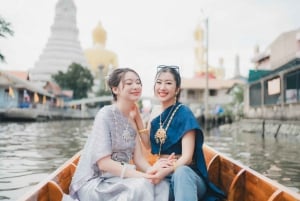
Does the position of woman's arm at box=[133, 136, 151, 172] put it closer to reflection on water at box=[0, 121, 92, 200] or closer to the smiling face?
the smiling face

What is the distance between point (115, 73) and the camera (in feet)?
10.5

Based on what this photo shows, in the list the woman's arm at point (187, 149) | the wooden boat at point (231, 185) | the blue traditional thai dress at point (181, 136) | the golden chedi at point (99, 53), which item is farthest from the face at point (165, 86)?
the golden chedi at point (99, 53)

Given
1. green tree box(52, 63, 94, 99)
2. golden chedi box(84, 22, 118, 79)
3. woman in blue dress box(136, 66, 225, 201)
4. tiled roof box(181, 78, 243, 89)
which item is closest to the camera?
woman in blue dress box(136, 66, 225, 201)

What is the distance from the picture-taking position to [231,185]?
3557 mm

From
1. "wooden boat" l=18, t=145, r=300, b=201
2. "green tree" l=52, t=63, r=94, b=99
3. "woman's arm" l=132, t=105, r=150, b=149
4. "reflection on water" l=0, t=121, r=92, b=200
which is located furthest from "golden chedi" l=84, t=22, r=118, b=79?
"woman's arm" l=132, t=105, r=150, b=149

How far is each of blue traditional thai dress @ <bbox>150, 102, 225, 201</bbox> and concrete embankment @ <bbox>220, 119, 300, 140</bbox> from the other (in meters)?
12.2

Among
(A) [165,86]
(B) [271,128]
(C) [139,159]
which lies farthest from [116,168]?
(B) [271,128]

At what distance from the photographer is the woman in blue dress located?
3.06 m

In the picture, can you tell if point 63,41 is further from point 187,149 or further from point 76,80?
point 187,149

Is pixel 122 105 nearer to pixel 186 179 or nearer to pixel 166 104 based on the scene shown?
pixel 166 104

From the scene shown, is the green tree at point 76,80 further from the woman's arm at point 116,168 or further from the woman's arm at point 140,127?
the woman's arm at point 116,168

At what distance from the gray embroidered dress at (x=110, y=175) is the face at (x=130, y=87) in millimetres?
146

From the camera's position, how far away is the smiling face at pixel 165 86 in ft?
10.7

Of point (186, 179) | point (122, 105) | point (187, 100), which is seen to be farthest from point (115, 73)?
point (187, 100)
